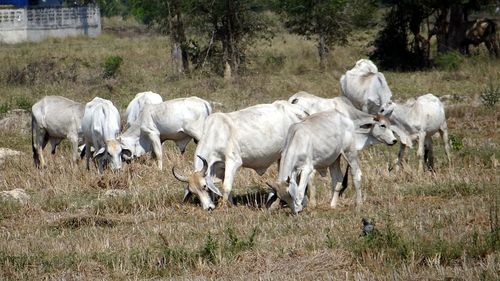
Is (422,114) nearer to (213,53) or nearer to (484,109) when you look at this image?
(484,109)

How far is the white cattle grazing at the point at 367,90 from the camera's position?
18406 millimetres

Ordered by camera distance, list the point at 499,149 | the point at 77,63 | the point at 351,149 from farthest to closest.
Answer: the point at 77,63, the point at 499,149, the point at 351,149

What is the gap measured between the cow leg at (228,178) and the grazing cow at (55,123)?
530 cm

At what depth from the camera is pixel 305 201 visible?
11.7 m

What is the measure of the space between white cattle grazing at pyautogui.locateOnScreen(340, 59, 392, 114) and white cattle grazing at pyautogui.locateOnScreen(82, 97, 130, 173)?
16.1 ft

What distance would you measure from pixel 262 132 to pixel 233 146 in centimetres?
51

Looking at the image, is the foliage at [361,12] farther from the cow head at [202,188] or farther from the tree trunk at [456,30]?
the cow head at [202,188]

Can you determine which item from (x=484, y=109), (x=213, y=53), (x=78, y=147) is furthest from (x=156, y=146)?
(x=213, y=53)

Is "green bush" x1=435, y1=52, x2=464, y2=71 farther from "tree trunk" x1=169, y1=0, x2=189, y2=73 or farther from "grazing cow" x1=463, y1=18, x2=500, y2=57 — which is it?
"tree trunk" x1=169, y1=0, x2=189, y2=73

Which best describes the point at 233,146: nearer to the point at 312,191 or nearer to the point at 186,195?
the point at 186,195

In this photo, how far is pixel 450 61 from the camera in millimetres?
28312

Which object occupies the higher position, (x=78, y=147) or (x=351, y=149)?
(x=351, y=149)

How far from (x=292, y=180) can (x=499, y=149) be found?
17.7 feet

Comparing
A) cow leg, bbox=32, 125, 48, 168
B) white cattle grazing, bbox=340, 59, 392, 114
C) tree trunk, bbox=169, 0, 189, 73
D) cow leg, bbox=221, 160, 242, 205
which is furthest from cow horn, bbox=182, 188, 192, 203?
tree trunk, bbox=169, 0, 189, 73
